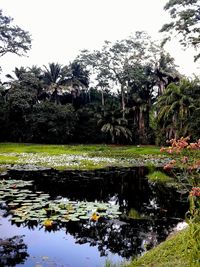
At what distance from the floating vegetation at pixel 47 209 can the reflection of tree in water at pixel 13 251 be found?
1207 mm

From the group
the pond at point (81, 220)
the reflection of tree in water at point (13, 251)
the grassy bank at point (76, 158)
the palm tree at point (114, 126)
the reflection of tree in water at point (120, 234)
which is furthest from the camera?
the palm tree at point (114, 126)

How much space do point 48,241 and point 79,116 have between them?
38241 millimetres

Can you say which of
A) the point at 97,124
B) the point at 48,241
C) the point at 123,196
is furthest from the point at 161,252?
the point at 97,124

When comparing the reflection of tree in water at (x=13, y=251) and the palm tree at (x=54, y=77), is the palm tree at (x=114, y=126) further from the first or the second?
the reflection of tree in water at (x=13, y=251)

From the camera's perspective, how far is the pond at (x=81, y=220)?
7.66 meters

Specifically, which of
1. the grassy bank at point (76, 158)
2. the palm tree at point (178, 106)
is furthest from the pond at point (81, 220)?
the palm tree at point (178, 106)

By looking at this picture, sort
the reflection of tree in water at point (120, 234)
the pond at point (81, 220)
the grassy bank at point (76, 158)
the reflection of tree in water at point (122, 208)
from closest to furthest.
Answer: the pond at point (81, 220), the reflection of tree in water at point (120, 234), the reflection of tree in water at point (122, 208), the grassy bank at point (76, 158)

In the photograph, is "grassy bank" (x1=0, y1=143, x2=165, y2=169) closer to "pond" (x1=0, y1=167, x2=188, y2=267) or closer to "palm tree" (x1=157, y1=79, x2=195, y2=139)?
"palm tree" (x1=157, y1=79, x2=195, y2=139)

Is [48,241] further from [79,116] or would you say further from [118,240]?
[79,116]

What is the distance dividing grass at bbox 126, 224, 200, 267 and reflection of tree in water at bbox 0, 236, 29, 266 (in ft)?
7.67

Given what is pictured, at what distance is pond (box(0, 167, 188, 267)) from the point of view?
7.66 metres

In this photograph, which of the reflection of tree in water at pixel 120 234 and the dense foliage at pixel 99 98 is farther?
the dense foliage at pixel 99 98

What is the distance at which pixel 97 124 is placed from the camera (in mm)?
45094

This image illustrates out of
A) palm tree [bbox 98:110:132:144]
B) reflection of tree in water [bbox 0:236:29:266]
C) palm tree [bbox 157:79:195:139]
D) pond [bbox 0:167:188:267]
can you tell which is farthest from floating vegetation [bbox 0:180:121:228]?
palm tree [bbox 98:110:132:144]
